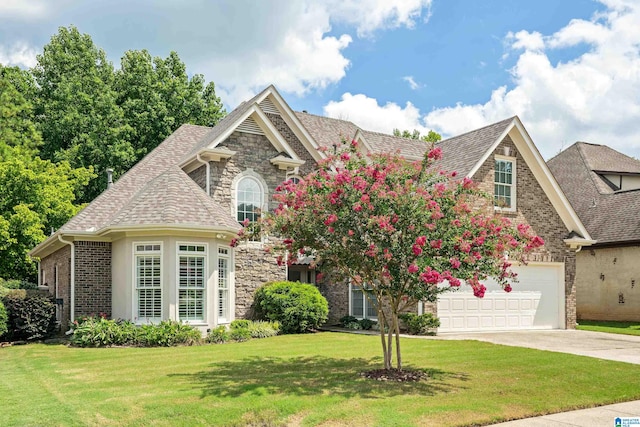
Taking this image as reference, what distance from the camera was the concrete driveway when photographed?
1466 cm

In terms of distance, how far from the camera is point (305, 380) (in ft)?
34.7

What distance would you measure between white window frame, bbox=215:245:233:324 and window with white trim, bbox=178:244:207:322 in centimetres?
52

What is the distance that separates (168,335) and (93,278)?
380 centimetres

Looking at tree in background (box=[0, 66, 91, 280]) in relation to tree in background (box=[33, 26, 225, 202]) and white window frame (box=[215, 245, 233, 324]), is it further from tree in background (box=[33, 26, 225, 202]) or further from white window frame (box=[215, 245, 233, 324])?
white window frame (box=[215, 245, 233, 324])

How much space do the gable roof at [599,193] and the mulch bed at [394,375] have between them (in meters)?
16.2

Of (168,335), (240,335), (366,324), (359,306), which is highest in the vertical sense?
(359,306)

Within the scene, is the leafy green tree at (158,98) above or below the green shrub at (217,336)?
above

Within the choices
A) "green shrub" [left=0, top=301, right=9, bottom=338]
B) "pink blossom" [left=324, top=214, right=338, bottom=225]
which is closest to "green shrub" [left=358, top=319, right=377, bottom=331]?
"green shrub" [left=0, top=301, right=9, bottom=338]

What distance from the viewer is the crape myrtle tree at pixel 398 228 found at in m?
9.98

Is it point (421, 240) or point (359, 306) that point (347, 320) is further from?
point (421, 240)

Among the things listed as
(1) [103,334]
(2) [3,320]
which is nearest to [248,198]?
(1) [103,334]

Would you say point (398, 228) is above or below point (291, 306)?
above

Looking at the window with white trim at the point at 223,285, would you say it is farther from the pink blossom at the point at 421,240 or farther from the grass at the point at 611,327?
the grass at the point at 611,327

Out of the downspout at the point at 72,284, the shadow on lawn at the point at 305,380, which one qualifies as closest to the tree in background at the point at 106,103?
the downspout at the point at 72,284
